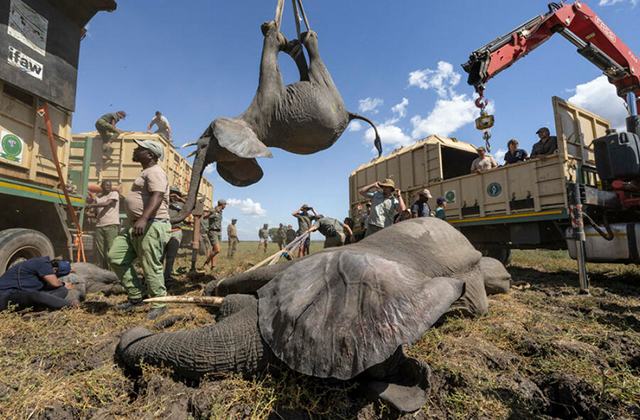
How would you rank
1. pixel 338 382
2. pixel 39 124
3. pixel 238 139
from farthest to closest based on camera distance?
pixel 39 124, pixel 238 139, pixel 338 382

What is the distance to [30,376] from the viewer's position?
1.75 m

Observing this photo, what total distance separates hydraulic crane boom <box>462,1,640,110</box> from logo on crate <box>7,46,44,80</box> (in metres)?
8.29

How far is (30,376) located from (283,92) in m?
3.40

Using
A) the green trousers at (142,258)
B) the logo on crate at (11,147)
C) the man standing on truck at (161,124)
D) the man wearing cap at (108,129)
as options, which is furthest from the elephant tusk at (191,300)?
the man standing on truck at (161,124)

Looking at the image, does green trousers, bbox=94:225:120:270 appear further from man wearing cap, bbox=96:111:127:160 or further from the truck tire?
man wearing cap, bbox=96:111:127:160

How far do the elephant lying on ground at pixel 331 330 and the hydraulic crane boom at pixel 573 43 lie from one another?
6.90 metres

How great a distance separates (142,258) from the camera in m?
3.10

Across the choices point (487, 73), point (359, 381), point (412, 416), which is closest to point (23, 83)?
point (359, 381)

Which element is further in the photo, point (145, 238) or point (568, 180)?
point (568, 180)

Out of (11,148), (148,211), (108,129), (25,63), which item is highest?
(108,129)

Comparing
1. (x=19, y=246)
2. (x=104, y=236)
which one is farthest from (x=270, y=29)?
(x=104, y=236)

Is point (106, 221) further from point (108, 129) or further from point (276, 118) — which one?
point (108, 129)

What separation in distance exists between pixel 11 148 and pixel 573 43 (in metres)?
11.0

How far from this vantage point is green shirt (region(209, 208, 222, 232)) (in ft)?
24.7
